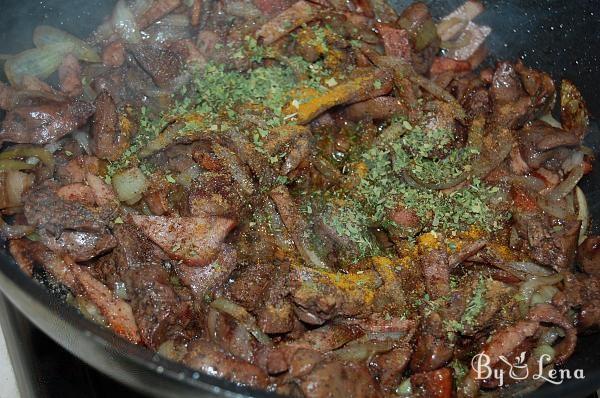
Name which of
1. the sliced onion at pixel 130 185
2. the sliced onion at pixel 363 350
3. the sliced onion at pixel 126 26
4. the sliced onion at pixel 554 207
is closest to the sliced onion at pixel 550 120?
the sliced onion at pixel 554 207

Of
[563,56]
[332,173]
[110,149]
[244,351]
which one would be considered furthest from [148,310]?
[563,56]

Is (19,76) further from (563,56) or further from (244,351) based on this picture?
(563,56)

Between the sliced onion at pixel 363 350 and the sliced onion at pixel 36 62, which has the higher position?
the sliced onion at pixel 36 62

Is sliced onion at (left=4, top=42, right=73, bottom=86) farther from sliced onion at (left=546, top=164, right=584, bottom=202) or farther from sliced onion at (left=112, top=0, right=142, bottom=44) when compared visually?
sliced onion at (left=546, top=164, right=584, bottom=202)

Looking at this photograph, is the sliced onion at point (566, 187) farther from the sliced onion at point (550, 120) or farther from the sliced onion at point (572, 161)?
the sliced onion at point (550, 120)

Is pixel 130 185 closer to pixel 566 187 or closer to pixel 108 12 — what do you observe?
pixel 108 12

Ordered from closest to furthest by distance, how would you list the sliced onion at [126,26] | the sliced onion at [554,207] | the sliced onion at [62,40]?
the sliced onion at [554,207], the sliced onion at [62,40], the sliced onion at [126,26]
